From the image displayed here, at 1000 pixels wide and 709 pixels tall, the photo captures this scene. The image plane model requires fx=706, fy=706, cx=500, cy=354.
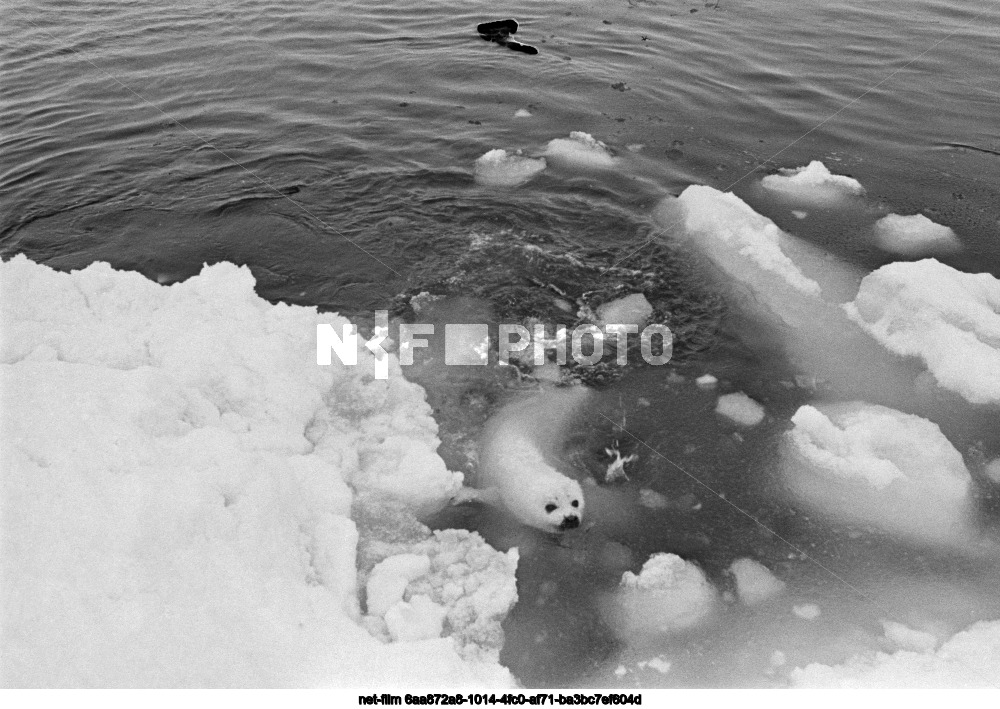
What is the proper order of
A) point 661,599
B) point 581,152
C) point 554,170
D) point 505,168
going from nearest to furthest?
point 661,599 < point 505,168 < point 554,170 < point 581,152

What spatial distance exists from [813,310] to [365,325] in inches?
214

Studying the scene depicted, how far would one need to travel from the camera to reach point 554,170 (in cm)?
1166

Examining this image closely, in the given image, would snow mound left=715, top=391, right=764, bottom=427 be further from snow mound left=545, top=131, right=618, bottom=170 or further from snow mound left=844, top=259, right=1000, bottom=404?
snow mound left=545, top=131, right=618, bottom=170

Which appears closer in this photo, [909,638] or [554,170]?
[909,638]

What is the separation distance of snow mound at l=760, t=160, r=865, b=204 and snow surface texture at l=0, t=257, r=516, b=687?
7.11 m

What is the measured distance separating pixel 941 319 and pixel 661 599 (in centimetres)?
485

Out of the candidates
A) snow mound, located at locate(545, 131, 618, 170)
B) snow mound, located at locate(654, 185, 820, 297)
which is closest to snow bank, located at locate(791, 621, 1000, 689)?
snow mound, located at locate(654, 185, 820, 297)

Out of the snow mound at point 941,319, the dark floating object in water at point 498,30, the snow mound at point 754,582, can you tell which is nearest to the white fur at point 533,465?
the snow mound at point 754,582

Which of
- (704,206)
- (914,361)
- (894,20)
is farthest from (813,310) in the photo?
(894,20)

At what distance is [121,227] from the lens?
34.0ft

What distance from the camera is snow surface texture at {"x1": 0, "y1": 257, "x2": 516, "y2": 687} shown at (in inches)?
185

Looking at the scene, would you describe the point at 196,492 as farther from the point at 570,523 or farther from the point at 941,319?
the point at 941,319

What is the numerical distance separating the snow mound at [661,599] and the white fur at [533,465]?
2.53 feet

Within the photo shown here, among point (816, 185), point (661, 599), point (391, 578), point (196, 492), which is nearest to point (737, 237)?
point (816, 185)
